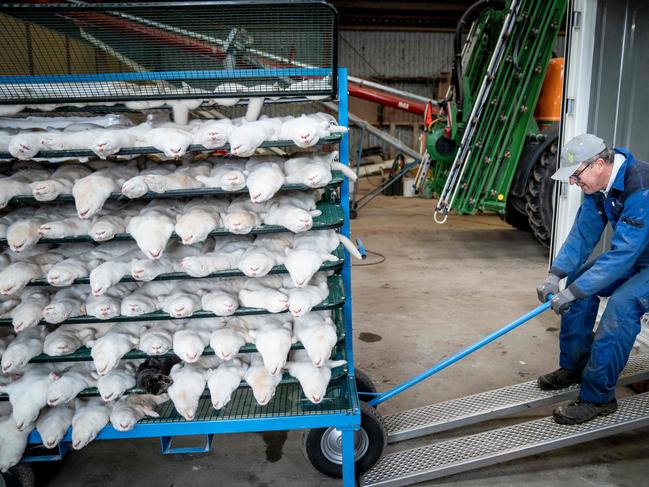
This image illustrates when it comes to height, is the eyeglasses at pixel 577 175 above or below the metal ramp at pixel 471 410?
above

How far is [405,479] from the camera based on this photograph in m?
2.64

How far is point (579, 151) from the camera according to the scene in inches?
108

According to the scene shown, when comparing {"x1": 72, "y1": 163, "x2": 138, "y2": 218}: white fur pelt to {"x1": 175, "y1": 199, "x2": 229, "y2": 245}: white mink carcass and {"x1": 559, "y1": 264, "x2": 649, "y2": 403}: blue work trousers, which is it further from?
{"x1": 559, "y1": 264, "x2": 649, "y2": 403}: blue work trousers

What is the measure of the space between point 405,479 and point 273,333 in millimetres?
1056

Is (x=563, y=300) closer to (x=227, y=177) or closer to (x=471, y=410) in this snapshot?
(x=471, y=410)

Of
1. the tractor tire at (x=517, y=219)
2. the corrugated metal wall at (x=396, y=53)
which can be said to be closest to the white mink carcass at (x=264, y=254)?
the tractor tire at (x=517, y=219)

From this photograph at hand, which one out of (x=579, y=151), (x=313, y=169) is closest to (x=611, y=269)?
(x=579, y=151)

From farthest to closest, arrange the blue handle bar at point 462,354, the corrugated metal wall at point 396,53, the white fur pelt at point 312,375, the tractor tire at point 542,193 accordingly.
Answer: the corrugated metal wall at point 396,53, the tractor tire at point 542,193, the blue handle bar at point 462,354, the white fur pelt at point 312,375

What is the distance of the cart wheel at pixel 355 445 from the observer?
270cm

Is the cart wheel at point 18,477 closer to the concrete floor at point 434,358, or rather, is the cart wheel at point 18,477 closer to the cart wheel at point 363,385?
the concrete floor at point 434,358

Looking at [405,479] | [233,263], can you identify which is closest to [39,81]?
[233,263]

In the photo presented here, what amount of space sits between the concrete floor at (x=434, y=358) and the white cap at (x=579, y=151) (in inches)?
63.6

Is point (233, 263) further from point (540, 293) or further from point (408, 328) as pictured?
point (408, 328)

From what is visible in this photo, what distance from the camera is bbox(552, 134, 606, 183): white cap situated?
2717 mm
